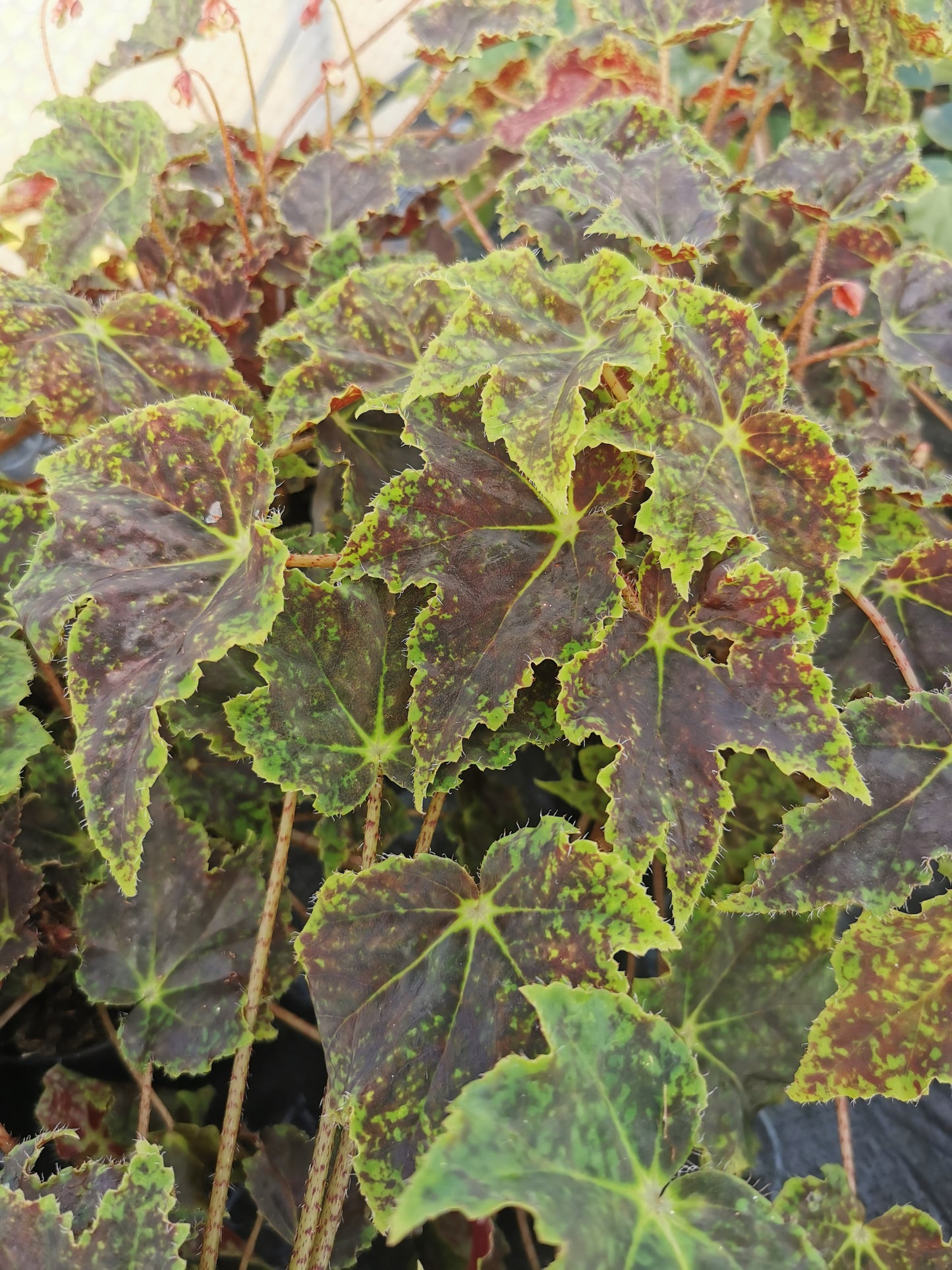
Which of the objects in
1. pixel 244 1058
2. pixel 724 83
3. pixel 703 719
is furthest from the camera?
pixel 724 83

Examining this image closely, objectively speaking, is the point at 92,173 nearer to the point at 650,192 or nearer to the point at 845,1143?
the point at 650,192

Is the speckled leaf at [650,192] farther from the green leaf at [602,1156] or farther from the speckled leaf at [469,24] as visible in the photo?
the green leaf at [602,1156]

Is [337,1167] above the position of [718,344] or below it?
below

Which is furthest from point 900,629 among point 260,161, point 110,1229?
point 260,161

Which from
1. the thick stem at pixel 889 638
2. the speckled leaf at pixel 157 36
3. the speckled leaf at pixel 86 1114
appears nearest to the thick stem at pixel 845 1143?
the thick stem at pixel 889 638

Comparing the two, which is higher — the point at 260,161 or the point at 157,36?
the point at 157,36

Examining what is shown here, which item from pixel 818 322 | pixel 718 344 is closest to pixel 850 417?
pixel 818 322

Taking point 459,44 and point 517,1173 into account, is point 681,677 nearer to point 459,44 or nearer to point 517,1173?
point 517,1173
